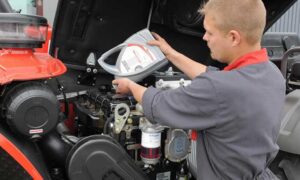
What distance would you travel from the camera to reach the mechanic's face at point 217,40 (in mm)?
1496

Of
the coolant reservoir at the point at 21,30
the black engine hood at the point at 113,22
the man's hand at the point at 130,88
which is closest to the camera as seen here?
the coolant reservoir at the point at 21,30

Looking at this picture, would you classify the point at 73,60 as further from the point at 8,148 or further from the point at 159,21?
the point at 8,148

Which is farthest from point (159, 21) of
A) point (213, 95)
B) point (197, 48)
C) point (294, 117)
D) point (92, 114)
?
point (213, 95)

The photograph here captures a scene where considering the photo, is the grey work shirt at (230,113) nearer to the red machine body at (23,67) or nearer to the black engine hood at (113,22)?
the red machine body at (23,67)

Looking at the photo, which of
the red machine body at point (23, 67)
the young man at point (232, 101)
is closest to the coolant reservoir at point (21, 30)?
the red machine body at point (23, 67)

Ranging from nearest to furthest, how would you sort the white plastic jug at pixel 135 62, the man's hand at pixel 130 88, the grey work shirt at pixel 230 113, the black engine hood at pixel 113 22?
the grey work shirt at pixel 230 113, the man's hand at pixel 130 88, the white plastic jug at pixel 135 62, the black engine hood at pixel 113 22

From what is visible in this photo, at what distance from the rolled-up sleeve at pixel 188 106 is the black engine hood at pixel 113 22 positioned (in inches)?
30.8

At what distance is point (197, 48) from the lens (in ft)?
→ 8.82

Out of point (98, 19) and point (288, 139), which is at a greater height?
point (98, 19)

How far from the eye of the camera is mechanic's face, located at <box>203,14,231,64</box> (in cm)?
150

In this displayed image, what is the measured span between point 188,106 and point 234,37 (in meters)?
0.31

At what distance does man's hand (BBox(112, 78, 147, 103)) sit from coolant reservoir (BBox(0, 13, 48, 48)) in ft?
1.28

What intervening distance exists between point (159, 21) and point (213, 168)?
3.90ft

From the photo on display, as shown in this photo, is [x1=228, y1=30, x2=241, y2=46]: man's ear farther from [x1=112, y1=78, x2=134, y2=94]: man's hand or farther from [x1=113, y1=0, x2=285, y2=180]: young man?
[x1=112, y1=78, x2=134, y2=94]: man's hand
